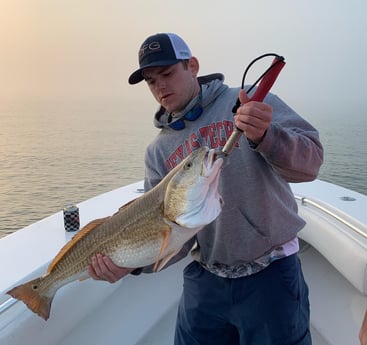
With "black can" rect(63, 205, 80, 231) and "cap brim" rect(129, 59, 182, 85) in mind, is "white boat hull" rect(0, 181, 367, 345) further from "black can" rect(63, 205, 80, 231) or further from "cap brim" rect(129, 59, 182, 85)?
"cap brim" rect(129, 59, 182, 85)

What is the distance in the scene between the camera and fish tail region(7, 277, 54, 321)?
1959 mm

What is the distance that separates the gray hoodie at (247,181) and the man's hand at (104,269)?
449 millimetres

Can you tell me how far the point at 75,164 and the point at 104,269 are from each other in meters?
13.0

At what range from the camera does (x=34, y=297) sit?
6.48ft

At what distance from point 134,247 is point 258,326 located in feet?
2.37

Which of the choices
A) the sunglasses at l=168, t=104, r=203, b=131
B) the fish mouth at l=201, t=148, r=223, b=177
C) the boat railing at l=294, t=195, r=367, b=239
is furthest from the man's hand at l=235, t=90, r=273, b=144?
the boat railing at l=294, t=195, r=367, b=239

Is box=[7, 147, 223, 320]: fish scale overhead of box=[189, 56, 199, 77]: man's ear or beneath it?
beneath

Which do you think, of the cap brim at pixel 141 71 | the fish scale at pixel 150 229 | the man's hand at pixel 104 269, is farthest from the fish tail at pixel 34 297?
the cap brim at pixel 141 71

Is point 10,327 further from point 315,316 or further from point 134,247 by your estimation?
point 315,316

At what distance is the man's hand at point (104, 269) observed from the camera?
192cm

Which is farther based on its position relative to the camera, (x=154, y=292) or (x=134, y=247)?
(x=154, y=292)

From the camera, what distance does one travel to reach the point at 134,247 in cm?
186

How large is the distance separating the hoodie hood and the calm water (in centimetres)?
634

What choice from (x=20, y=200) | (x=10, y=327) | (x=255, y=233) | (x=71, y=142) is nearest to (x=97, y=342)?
(x=10, y=327)
